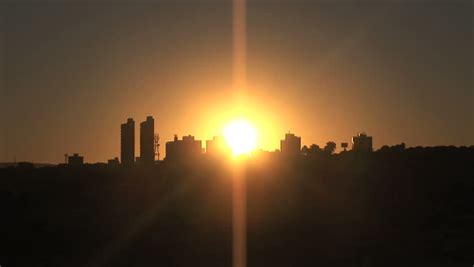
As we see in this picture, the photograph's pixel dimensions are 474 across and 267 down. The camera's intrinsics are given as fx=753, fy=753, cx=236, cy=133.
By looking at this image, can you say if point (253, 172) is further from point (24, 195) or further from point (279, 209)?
point (24, 195)

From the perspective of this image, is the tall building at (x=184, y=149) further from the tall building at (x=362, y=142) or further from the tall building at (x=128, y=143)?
the tall building at (x=362, y=142)

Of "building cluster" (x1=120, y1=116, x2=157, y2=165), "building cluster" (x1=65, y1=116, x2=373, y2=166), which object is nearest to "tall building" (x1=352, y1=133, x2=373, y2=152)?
"building cluster" (x1=65, y1=116, x2=373, y2=166)

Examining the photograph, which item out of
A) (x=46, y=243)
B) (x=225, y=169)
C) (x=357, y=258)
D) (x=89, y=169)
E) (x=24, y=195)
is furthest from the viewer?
(x=89, y=169)

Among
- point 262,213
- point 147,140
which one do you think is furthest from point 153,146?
point 262,213

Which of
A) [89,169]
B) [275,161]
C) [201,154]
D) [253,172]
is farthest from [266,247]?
[201,154]

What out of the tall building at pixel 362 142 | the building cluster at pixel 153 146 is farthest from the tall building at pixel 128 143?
the tall building at pixel 362 142

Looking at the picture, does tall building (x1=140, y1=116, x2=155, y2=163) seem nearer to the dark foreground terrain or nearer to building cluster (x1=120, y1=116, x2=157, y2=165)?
building cluster (x1=120, y1=116, x2=157, y2=165)
